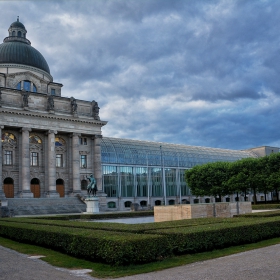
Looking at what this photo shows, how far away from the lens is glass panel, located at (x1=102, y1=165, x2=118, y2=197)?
7988cm

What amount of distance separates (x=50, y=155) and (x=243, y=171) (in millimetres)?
37948

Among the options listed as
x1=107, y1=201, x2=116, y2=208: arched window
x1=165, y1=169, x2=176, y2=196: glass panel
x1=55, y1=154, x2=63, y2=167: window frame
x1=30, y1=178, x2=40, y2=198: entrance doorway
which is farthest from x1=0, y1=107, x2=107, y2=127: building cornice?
x1=165, y1=169, x2=176, y2=196: glass panel

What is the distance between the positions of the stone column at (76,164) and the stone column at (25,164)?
8.86 m

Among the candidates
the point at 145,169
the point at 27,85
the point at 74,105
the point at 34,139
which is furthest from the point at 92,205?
the point at 145,169

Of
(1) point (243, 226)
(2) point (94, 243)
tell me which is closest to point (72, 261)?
(2) point (94, 243)

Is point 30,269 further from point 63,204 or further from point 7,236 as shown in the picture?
point 63,204

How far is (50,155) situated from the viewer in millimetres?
67250

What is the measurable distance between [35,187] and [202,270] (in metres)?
58.1

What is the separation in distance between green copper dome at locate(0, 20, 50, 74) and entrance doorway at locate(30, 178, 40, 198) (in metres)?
23.7

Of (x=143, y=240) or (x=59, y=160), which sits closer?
(x=143, y=240)

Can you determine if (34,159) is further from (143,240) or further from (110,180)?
(143,240)

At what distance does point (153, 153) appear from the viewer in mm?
92000

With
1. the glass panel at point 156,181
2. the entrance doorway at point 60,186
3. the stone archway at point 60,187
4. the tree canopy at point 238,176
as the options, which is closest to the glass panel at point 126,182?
the glass panel at point 156,181

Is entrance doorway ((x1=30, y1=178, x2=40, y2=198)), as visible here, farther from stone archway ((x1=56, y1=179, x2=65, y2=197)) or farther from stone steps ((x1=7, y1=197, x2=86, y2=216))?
stone steps ((x1=7, y1=197, x2=86, y2=216))
